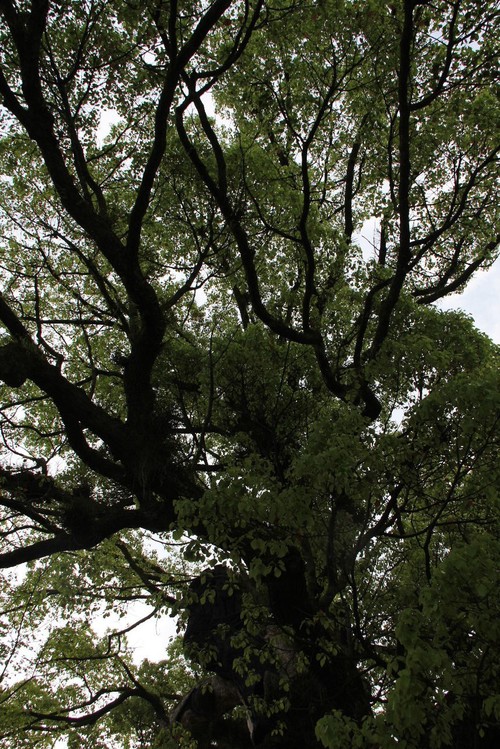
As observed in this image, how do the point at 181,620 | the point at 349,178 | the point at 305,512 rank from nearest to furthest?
the point at 305,512
the point at 181,620
the point at 349,178

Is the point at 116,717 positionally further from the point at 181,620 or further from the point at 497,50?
the point at 497,50

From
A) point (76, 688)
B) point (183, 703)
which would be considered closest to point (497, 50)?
point (183, 703)

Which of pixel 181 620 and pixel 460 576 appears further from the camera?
pixel 181 620

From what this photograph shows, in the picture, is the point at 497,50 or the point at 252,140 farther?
the point at 252,140

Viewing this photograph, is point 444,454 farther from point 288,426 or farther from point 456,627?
point 288,426

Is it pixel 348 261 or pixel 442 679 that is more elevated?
pixel 348 261

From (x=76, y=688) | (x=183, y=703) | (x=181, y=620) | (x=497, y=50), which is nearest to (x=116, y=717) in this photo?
(x=76, y=688)

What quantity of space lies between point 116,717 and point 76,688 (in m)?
1.38

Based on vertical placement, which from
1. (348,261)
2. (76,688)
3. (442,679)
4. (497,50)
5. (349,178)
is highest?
(349,178)

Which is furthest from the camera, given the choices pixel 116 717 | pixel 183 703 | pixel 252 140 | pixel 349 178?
pixel 116 717

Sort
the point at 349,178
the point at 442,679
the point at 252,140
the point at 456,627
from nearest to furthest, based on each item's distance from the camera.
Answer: the point at 442,679 < the point at 456,627 < the point at 252,140 < the point at 349,178

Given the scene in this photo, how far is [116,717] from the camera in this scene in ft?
42.7

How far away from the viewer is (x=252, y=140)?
9727mm

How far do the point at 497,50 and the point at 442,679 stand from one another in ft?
25.7
